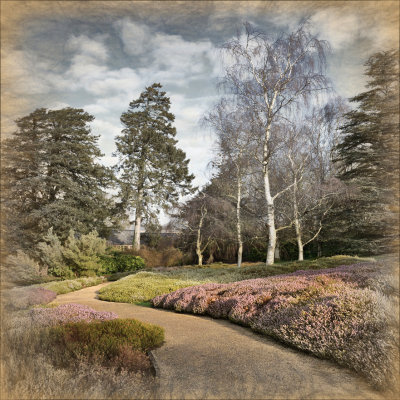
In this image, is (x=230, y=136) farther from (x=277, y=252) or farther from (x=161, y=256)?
(x=161, y=256)

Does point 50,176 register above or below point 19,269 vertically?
above

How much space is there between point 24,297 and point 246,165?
48.8ft

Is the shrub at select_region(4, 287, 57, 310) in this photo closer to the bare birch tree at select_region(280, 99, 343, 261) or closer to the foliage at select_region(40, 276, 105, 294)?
the foliage at select_region(40, 276, 105, 294)

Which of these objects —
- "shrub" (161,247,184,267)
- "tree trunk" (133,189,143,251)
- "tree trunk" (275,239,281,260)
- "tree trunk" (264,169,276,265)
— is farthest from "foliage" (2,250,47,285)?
"tree trunk" (275,239,281,260)

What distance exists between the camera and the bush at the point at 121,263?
15.0 metres

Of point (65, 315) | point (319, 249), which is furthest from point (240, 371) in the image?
point (319, 249)

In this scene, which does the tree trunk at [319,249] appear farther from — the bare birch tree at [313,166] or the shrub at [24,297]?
the shrub at [24,297]

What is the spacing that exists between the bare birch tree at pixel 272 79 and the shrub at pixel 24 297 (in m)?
8.70

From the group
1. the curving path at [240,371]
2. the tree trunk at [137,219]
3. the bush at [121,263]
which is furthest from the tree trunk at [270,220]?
the tree trunk at [137,219]

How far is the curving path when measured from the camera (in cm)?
229

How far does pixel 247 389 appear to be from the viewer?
91.8 inches

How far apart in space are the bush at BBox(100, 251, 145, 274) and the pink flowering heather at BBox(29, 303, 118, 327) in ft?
35.2

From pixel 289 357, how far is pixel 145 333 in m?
1.91

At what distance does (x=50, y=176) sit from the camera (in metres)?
3.19
